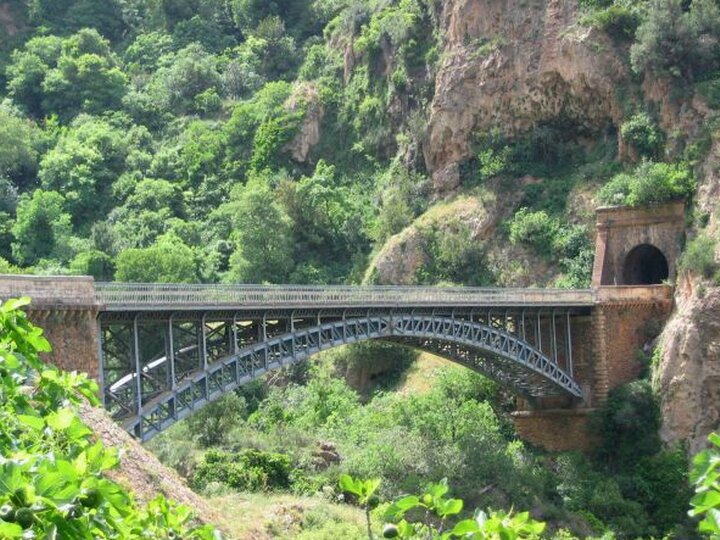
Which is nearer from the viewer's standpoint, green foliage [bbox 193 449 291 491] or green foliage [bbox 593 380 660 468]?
green foliage [bbox 193 449 291 491]

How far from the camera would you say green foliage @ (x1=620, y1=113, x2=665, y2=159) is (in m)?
64.8

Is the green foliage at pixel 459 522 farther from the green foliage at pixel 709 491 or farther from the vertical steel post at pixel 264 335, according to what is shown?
the vertical steel post at pixel 264 335

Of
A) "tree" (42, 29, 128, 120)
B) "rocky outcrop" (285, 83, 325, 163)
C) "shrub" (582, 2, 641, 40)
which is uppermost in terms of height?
"tree" (42, 29, 128, 120)

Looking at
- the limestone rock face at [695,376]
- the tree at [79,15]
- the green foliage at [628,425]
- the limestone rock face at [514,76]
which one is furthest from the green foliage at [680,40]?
the tree at [79,15]

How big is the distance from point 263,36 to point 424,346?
187 ft

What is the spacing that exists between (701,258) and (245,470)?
22.3m

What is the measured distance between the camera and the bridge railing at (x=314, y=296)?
36344 mm

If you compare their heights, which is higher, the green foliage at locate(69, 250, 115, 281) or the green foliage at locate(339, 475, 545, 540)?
the green foliage at locate(339, 475, 545, 540)

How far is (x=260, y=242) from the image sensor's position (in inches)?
3014

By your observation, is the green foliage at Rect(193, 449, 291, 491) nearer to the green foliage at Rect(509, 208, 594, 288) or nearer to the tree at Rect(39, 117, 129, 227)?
the green foliage at Rect(509, 208, 594, 288)

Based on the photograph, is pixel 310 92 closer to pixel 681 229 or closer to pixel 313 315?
pixel 681 229

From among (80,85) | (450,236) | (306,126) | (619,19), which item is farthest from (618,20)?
(80,85)

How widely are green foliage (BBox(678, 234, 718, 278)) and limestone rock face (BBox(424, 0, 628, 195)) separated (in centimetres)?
1221

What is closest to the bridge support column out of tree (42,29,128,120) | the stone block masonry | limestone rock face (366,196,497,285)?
limestone rock face (366,196,497,285)
